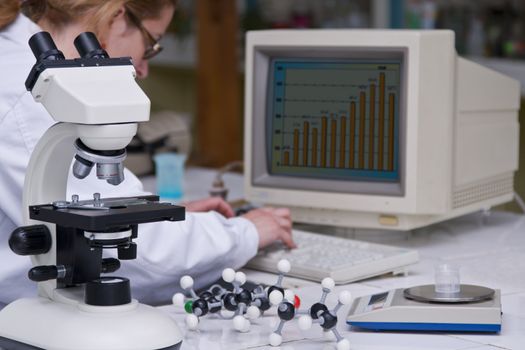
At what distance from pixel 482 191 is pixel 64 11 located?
3.51 feet

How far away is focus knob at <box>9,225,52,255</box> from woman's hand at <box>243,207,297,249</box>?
617mm

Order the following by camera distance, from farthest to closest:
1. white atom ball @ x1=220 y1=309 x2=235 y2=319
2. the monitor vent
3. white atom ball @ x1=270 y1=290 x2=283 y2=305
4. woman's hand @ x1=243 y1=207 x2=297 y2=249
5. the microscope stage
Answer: the monitor vent
woman's hand @ x1=243 y1=207 x2=297 y2=249
white atom ball @ x1=220 y1=309 x2=235 y2=319
white atom ball @ x1=270 y1=290 x2=283 y2=305
the microscope stage

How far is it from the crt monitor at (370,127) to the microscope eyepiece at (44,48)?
96 cm

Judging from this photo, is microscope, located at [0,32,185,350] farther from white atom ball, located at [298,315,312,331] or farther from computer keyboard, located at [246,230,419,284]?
computer keyboard, located at [246,230,419,284]

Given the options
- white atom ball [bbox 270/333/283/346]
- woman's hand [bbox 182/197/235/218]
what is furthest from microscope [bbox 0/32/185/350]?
woman's hand [bbox 182/197/235/218]

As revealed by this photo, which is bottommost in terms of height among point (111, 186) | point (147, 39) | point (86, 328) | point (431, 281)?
point (431, 281)

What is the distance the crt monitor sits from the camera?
207cm

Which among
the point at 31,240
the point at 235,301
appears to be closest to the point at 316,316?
the point at 235,301

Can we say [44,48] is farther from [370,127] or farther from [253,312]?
[370,127]

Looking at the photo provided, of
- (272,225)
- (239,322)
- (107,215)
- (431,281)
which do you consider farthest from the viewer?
(272,225)

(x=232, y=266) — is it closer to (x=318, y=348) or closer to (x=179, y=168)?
(x=318, y=348)

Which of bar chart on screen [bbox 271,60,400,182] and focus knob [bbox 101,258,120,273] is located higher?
bar chart on screen [bbox 271,60,400,182]

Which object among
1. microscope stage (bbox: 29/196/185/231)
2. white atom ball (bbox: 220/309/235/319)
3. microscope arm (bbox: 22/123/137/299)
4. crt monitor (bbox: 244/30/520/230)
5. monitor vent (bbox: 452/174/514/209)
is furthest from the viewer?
monitor vent (bbox: 452/174/514/209)

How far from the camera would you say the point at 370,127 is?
7.02 feet
